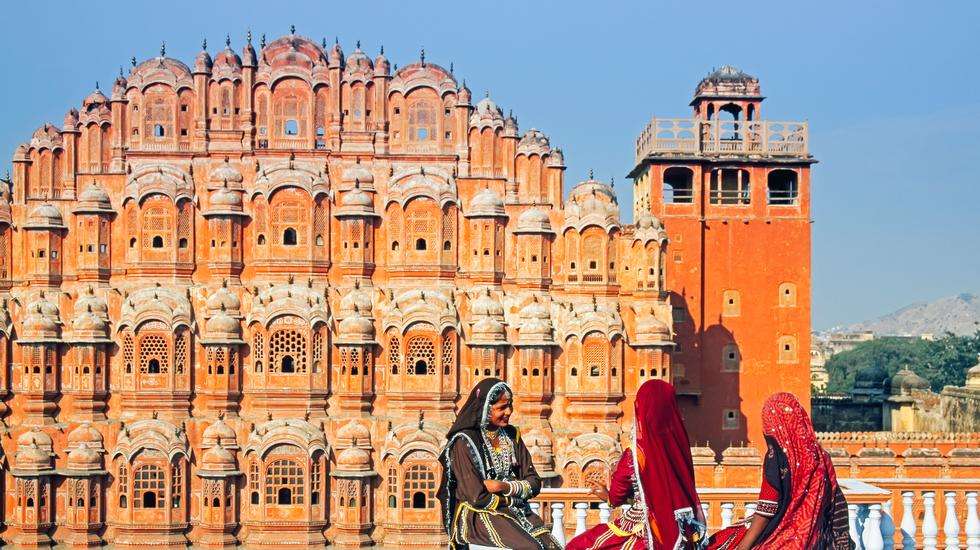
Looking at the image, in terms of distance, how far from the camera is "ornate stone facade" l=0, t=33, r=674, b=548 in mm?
31172

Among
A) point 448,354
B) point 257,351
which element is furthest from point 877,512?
point 257,351

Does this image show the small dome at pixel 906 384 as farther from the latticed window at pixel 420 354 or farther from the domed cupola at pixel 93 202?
the domed cupola at pixel 93 202

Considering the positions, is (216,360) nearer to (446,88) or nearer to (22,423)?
(22,423)

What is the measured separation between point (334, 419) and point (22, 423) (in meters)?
7.81

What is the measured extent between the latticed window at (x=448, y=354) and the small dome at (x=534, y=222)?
3.24 metres

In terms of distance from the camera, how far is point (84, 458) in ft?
102

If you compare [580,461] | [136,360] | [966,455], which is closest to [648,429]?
[580,461]

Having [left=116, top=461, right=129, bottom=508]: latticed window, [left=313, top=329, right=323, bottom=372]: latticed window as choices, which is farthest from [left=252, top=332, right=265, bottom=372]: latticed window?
[left=116, top=461, right=129, bottom=508]: latticed window

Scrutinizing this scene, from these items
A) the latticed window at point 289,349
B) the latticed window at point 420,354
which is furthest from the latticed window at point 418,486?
the latticed window at point 289,349

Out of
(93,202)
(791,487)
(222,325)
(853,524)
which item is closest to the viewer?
(791,487)

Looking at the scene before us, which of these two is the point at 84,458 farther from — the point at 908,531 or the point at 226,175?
the point at 908,531

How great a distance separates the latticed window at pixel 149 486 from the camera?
102 feet

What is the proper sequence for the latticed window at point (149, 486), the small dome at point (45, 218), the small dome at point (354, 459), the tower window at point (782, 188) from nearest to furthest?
the small dome at point (354, 459)
the latticed window at point (149, 486)
the small dome at point (45, 218)
the tower window at point (782, 188)

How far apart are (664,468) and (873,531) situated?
3.18m
